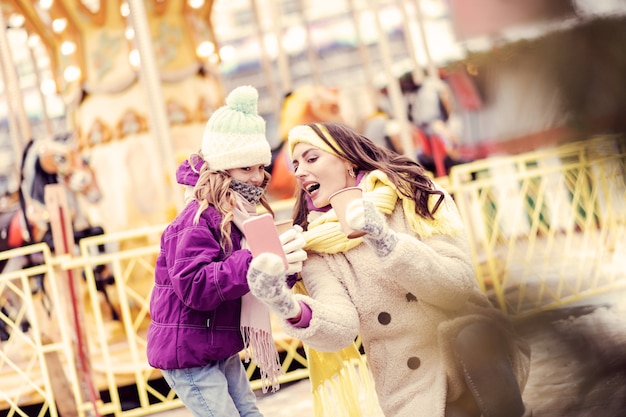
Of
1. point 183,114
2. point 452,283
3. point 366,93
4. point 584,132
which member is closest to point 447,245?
point 452,283

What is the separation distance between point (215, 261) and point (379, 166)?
510 millimetres

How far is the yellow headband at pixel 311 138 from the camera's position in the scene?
1918 mm

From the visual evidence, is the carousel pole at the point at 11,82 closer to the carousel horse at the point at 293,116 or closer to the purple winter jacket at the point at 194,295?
the carousel horse at the point at 293,116

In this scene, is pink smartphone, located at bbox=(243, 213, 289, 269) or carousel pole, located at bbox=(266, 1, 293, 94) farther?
carousel pole, located at bbox=(266, 1, 293, 94)

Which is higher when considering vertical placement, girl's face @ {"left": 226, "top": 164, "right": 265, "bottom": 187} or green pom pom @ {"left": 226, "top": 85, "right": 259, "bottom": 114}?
green pom pom @ {"left": 226, "top": 85, "right": 259, "bottom": 114}

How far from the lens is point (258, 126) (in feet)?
6.46

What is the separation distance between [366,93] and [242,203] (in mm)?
9518

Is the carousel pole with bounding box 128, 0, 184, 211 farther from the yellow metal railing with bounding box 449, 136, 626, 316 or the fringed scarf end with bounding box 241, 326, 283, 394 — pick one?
the yellow metal railing with bounding box 449, 136, 626, 316

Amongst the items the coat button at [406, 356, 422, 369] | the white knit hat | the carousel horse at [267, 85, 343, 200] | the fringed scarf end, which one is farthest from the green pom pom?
the carousel horse at [267, 85, 343, 200]

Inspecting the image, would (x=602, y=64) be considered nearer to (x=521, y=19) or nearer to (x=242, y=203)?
(x=521, y=19)

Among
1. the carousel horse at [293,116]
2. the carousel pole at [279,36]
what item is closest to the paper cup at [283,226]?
the carousel horse at [293,116]

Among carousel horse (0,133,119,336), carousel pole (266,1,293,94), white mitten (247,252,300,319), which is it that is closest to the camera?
white mitten (247,252,300,319)

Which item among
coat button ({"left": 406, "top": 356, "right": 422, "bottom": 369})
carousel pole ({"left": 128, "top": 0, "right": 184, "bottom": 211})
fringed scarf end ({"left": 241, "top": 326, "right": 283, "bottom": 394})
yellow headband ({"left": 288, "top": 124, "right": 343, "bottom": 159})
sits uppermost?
carousel pole ({"left": 128, "top": 0, "right": 184, "bottom": 211})

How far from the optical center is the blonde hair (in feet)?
6.06
